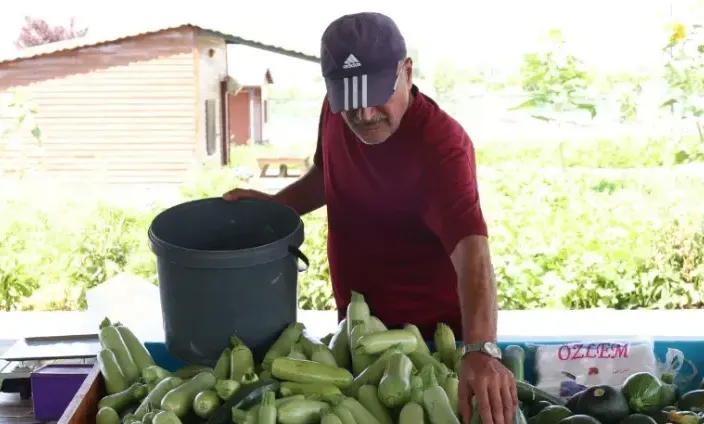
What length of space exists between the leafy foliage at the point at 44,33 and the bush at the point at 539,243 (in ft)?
5.52

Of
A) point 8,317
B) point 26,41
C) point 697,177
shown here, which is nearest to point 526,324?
point 697,177

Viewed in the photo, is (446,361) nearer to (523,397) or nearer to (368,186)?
(523,397)

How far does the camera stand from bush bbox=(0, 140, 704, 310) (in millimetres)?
4832

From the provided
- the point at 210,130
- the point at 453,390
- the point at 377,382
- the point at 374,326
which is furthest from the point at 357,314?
the point at 210,130

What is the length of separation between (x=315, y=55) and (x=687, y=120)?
8.73ft

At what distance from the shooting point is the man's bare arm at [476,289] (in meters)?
1.60

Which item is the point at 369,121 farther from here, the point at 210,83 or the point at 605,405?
Answer: the point at 210,83

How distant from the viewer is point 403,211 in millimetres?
2027

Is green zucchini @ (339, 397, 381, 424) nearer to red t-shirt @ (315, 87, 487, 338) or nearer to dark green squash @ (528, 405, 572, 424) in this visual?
dark green squash @ (528, 405, 572, 424)

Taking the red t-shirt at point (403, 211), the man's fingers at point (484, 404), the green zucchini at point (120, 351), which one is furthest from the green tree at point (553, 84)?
the man's fingers at point (484, 404)

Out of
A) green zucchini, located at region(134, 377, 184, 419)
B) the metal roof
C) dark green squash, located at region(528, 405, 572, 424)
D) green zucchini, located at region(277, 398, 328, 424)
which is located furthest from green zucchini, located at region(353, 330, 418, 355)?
the metal roof

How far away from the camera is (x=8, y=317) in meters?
4.84

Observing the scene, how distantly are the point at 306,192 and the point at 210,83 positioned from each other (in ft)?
14.2

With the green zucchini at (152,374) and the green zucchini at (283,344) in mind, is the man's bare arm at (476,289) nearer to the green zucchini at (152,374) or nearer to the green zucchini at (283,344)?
the green zucchini at (283,344)
